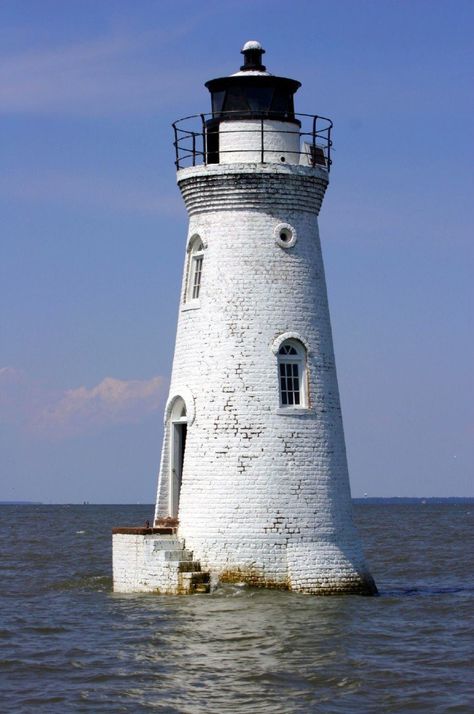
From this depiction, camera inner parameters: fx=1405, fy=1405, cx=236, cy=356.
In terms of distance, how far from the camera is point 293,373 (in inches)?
1001

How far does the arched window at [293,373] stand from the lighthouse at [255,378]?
2 cm

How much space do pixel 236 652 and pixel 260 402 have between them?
5.68 metres

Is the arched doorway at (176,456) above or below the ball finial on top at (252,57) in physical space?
below

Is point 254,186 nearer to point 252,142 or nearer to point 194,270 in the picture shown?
point 252,142

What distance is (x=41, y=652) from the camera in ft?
70.5

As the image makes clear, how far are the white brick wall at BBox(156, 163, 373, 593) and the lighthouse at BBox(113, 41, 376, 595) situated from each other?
2cm

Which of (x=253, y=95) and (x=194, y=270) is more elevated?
(x=253, y=95)

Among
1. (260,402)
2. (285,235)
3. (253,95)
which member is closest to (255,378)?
(260,402)

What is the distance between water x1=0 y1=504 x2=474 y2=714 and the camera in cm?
1814

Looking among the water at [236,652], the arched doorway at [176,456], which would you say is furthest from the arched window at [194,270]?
the water at [236,652]

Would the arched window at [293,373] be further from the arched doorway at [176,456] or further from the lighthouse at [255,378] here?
the arched doorway at [176,456]

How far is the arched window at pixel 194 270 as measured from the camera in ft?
86.2

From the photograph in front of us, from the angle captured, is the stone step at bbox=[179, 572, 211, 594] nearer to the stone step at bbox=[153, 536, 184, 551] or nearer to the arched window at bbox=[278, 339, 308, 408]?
the stone step at bbox=[153, 536, 184, 551]

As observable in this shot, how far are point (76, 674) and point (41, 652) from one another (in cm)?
185
